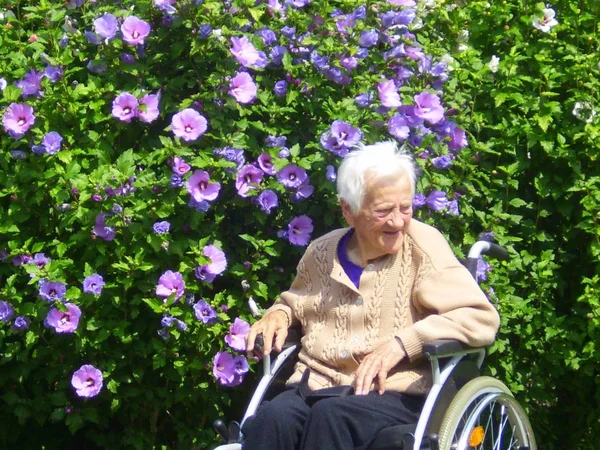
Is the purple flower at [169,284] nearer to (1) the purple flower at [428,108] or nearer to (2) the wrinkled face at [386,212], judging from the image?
(2) the wrinkled face at [386,212]

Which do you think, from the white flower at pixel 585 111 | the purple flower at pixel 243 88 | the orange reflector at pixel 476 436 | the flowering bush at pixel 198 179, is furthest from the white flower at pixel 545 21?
the orange reflector at pixel 476 436

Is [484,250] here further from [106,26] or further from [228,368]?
[106,26]

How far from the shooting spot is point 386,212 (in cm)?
366

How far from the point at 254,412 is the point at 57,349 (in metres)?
1.01

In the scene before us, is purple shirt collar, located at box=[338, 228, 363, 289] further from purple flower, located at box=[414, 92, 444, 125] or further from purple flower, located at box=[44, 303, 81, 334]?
purple flower, located at box=[44, 303, 81, 334]

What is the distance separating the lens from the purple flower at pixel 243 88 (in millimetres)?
4207

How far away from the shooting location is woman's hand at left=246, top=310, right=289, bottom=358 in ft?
12.5

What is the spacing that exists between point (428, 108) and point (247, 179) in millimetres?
722

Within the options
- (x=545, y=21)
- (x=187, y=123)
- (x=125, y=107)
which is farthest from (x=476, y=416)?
(x=545, y=21)

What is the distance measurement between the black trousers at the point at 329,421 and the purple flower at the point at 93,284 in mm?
821

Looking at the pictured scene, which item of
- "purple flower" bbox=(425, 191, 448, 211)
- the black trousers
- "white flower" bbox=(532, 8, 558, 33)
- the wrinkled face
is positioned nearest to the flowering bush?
"purple flower" bbox=(425, 191, 448, 211)

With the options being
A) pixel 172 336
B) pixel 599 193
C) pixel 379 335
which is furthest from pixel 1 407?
pixel 599 193

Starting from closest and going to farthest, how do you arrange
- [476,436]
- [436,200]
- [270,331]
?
[476,436], [270,331], [436,200]

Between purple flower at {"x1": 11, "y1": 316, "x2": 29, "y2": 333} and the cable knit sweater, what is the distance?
39.3 inches
